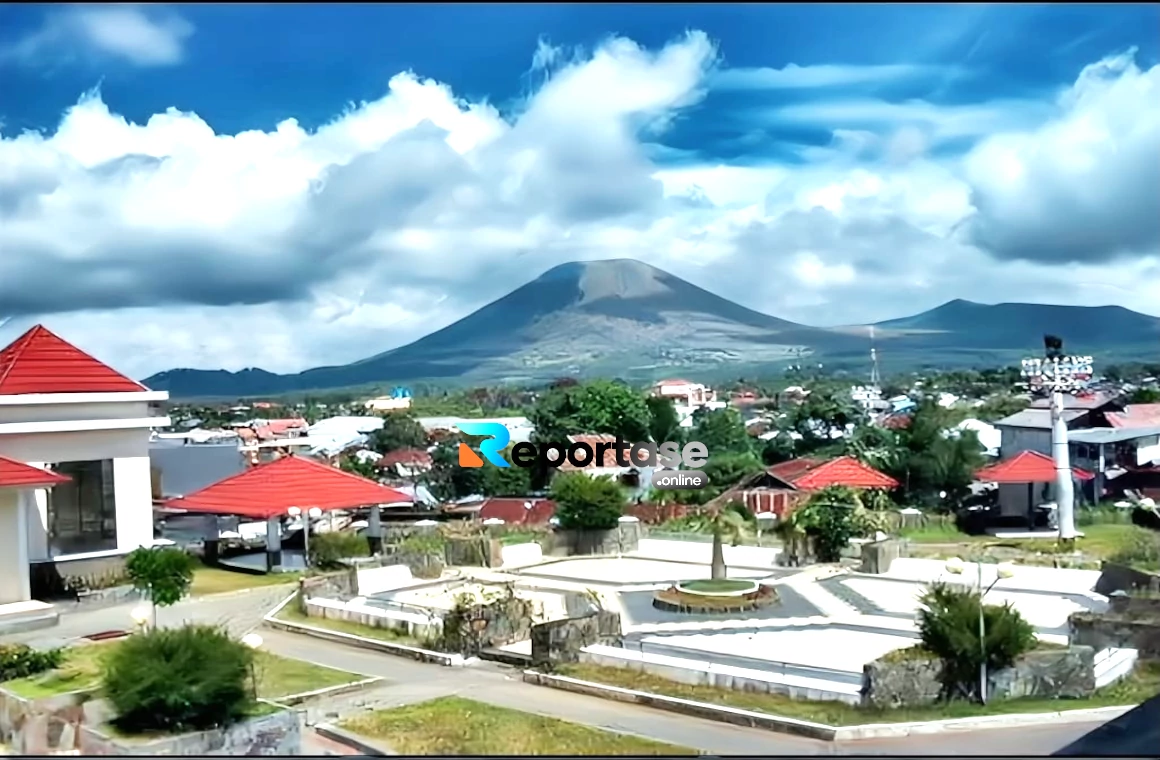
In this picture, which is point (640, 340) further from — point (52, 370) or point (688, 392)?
point (52, 370)

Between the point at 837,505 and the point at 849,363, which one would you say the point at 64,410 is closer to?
the point at 837,505

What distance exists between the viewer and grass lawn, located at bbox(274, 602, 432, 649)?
11930 mm

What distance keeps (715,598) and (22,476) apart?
8417 mm

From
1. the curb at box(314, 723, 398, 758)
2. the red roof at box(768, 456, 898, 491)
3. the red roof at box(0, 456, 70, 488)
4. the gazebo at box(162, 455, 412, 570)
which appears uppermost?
the red roof at box(0, 456, 70, 488)

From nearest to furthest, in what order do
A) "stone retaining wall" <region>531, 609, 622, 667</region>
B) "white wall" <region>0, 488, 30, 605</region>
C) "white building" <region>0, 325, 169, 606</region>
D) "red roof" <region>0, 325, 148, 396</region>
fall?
1. "stone retaining wall" <region>531, 609, 622, 667</region>
2. "white wall" <region>0, 488, 30, 605</region>
3. "white building" <region>0, 325, 169, 606</region>
4. "red roof" <region>0, 325, 148, 396</region>

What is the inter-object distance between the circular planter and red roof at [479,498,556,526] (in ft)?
28.7

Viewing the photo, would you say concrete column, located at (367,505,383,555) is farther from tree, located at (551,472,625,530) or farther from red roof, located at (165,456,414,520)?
tree, located at (551,472,625,530)

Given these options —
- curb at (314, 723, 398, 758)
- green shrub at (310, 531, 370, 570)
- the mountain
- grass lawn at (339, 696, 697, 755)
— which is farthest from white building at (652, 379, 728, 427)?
curb at (314, 723, 398, 758)

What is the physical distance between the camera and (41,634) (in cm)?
1262

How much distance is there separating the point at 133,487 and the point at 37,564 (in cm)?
190

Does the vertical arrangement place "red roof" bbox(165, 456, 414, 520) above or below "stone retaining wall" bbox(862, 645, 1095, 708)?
above

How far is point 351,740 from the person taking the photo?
8156mm

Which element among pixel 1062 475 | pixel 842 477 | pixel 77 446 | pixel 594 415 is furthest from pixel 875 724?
pixel 594 415

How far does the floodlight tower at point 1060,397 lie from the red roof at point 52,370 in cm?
1505
